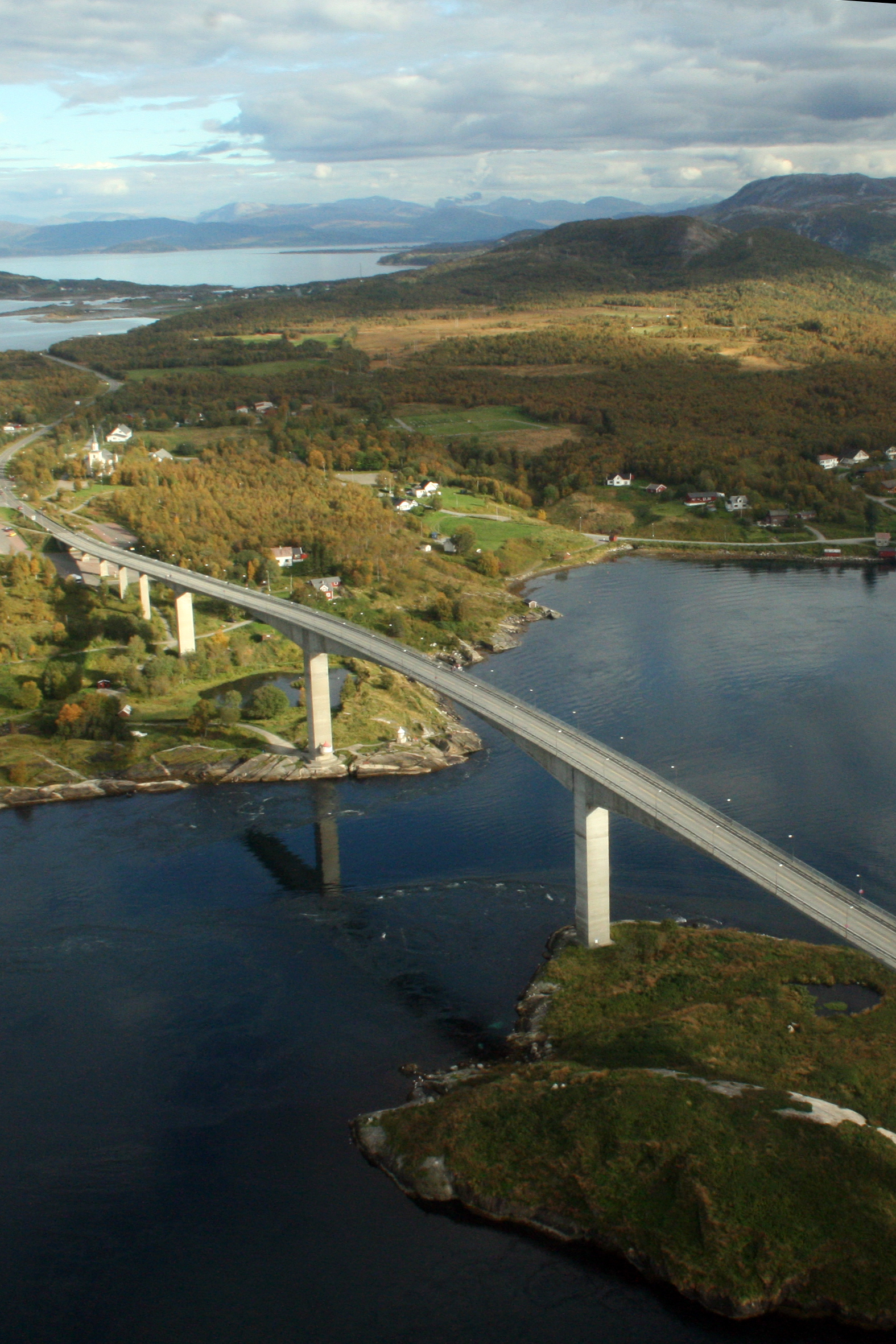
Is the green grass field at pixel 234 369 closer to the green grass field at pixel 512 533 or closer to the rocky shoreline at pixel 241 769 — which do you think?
the green grass field at pixel 512 533

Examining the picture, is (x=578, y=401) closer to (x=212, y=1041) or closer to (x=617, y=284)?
(x=617, y=284)

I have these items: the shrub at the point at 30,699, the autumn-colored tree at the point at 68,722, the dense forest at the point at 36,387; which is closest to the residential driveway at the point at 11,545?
the shrub at the point at 30,699

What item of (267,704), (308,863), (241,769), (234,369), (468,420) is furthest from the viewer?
(234,369)

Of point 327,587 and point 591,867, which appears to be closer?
point 591,867

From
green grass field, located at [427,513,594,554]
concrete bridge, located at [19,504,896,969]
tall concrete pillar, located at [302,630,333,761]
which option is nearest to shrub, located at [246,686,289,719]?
tall concrete pillar, located at [302,630,333,761]

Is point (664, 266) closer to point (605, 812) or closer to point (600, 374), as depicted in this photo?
point (600, 374)

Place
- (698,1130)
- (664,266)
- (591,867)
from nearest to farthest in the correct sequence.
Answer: (698,1130)
(591,867)
(664,266)

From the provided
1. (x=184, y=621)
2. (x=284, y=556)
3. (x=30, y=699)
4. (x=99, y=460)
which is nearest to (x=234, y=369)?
(x=99, y=460)

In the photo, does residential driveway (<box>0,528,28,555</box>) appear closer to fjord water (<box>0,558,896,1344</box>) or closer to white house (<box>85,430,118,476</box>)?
white house (<box>85,430,118,476</box>)
